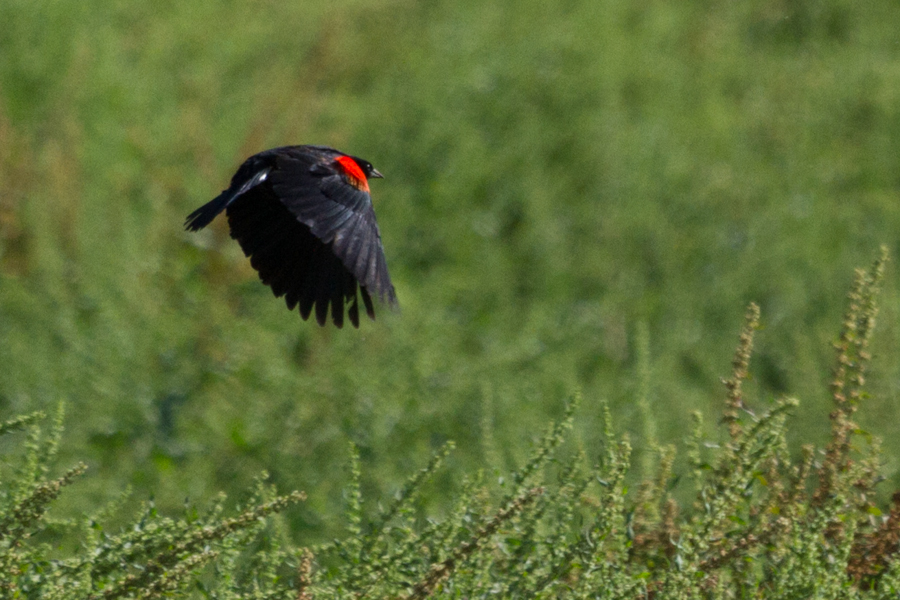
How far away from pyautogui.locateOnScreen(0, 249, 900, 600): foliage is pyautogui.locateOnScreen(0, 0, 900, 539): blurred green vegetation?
2.50ft

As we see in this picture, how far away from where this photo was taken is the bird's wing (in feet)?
11.1

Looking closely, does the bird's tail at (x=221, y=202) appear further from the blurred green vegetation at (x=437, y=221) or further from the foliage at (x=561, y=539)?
the foliage at (x=561, y=539)

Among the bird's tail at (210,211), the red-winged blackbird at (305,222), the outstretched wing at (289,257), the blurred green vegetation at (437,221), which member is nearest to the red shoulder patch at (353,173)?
the red-winged blackbird at (305,222)

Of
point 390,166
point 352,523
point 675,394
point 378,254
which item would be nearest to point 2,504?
point 352,523

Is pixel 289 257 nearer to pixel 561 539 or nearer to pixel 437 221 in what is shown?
pixel 561 539

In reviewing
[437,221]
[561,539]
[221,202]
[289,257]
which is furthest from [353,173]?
[437,221]

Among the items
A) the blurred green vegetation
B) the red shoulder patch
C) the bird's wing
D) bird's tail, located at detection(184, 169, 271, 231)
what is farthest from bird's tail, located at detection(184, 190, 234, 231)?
the blurred green vegetation

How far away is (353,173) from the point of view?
389 centimetres

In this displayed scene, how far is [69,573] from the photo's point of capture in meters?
2.56

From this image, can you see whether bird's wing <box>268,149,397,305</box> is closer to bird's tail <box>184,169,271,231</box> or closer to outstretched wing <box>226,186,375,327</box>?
bird's tail <box>184,169,271,231</box>

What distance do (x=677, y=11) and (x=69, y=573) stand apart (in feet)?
26.8

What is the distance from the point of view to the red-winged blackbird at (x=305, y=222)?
3.52 meters

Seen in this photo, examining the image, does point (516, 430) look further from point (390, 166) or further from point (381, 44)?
point (381, 44)

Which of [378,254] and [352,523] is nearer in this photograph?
[352,523]
